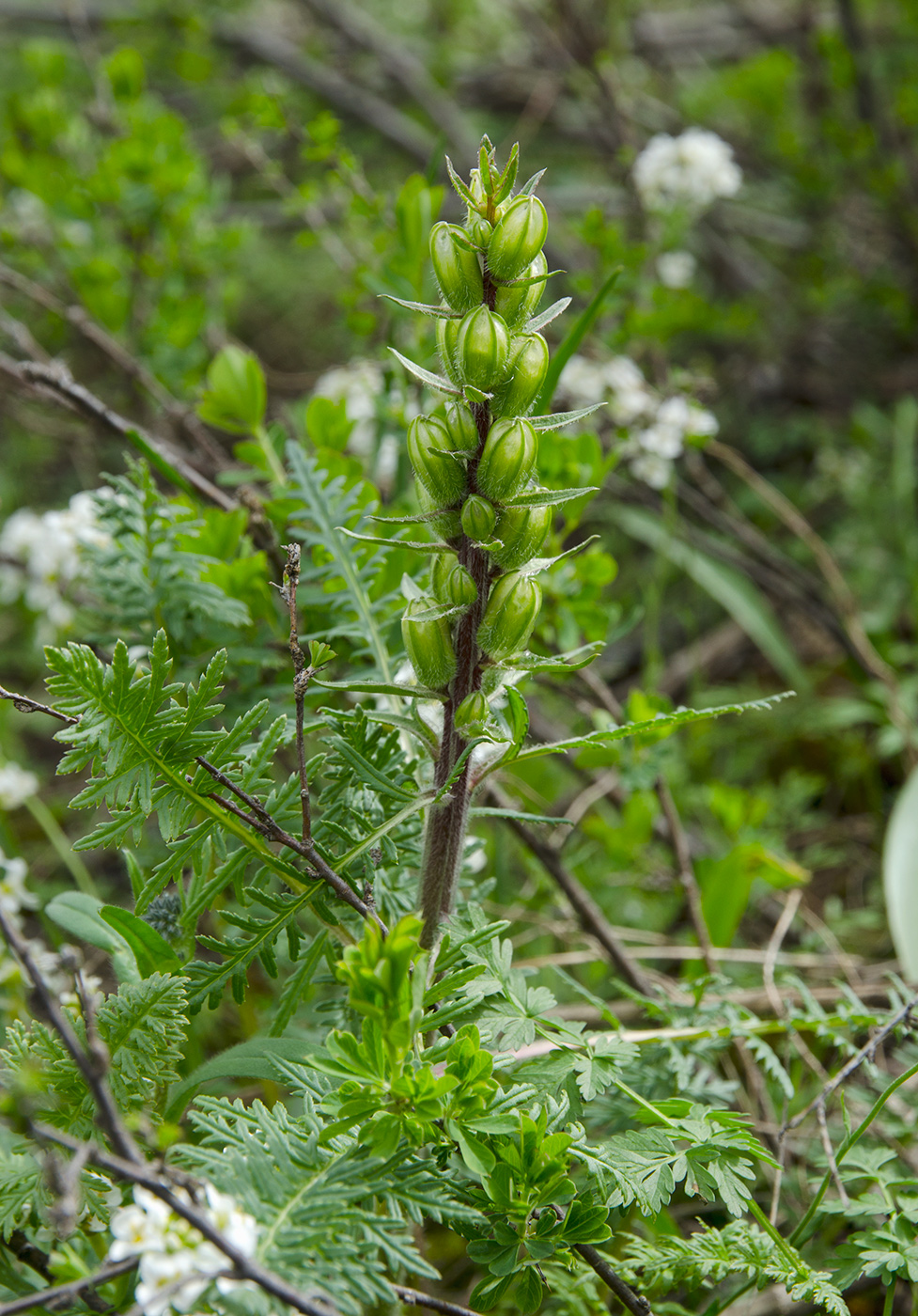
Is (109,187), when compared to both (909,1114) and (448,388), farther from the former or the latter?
(909,1114)

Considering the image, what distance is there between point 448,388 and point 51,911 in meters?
0.62

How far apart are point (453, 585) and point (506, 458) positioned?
104 mm

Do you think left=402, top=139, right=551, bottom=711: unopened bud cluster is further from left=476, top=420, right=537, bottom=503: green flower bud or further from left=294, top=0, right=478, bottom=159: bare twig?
left=294, top=0, right=478, bottom=159: bare twig

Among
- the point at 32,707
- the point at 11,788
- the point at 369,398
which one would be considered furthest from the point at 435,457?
the point at 11,788

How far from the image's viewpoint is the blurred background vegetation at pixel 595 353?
1.60 m

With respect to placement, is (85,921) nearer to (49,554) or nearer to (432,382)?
(432,382)

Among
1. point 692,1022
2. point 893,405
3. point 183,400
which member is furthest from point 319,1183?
point 893,405

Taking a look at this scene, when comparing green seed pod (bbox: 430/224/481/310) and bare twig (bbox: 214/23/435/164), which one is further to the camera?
bare twig (bbox: 214/23/435/164)

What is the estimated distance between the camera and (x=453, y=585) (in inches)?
30.1

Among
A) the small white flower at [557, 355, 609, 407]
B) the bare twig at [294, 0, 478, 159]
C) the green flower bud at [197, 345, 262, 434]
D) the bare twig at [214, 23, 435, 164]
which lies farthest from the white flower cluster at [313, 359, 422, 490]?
the bare twig at [214, 23, 435, 164]

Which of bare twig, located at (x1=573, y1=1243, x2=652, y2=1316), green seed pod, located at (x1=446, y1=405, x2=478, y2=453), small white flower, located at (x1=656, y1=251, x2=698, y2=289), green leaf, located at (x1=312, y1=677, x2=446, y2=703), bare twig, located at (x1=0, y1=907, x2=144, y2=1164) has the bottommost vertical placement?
bare twig, located at (x1=573, y1=1243, x2=652, y2=1316)

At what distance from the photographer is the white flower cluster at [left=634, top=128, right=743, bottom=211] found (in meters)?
2.10

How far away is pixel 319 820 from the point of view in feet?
2.95

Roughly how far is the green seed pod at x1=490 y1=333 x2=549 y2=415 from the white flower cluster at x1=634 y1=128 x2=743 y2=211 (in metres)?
1.62
